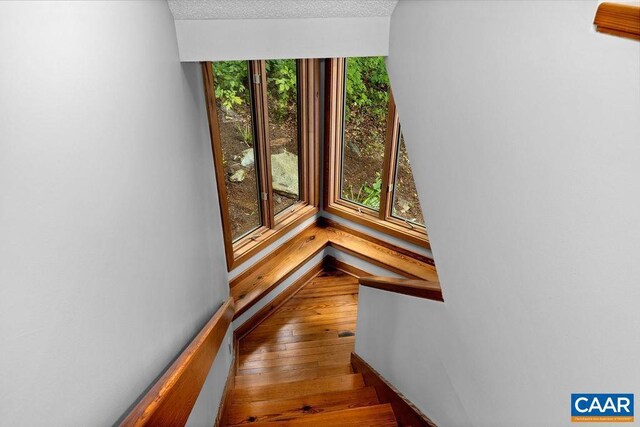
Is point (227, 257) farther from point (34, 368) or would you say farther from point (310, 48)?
point (34, 368)

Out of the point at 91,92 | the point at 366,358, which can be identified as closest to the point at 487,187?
the point at 91,92

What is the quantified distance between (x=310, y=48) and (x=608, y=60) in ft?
4.31

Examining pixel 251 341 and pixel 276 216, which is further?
pixel 276 216

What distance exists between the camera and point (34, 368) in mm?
749

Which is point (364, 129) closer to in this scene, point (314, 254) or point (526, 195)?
point (314, 254)

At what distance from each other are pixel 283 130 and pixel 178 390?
Result: 2.59m

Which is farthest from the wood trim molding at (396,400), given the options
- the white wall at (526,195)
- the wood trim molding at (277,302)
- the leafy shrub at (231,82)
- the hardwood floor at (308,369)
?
the leafy shrub at (231,82)

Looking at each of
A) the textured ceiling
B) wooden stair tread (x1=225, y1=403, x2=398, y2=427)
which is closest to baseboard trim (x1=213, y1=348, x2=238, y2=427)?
wooden stair tread (x1=225, y1=403, x2=398, y2=427)

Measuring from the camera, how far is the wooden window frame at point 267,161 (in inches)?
115

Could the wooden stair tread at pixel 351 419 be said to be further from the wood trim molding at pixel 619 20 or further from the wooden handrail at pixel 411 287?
the wood trim molding at pixel 619 20

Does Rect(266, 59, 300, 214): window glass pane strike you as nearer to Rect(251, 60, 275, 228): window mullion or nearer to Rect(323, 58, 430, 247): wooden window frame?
Rect(251, 60, 275, 228): window mullion

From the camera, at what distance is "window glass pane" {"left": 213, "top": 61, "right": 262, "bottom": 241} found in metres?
2.94

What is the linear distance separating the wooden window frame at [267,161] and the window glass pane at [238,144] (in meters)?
0.04

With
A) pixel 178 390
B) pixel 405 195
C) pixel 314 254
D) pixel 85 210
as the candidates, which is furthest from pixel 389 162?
pixel 85 210
